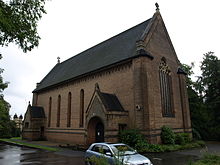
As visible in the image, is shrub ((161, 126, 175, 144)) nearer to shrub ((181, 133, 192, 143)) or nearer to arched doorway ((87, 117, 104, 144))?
shrub ((181, 133, 192, 143))

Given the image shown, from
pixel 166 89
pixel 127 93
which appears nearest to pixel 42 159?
pixel 127 93

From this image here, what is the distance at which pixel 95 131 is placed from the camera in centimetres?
2067

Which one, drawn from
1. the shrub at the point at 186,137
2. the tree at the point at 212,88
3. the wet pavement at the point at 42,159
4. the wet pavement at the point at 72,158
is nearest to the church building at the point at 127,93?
the shrub at the point at 186,137

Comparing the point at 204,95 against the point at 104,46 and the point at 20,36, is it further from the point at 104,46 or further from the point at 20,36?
the point at 20,36

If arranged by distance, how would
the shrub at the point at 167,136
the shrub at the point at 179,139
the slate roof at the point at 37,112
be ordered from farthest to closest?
the slate roof at the point at 37,112
the shrub at the point at 179,139
the shrub at the point at 167,136

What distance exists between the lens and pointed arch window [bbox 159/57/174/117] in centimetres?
2127

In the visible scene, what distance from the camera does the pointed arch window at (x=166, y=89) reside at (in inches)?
837

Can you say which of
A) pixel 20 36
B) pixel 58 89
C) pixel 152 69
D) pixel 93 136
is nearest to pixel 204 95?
pixel 152 69

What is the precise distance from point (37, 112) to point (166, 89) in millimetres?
23616

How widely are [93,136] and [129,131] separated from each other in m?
5.21

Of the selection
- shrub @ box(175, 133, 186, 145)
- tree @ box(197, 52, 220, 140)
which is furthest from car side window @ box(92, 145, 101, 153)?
tree @ box(197, 52, 220, 140)

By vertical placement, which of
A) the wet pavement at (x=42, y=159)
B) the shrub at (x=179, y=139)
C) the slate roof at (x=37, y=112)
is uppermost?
the slate roof at (x=37, y=112)

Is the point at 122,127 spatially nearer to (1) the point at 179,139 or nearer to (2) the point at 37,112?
(1) the point at 179,139

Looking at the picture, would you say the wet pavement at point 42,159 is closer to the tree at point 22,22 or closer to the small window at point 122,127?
the small window at point 122,127
